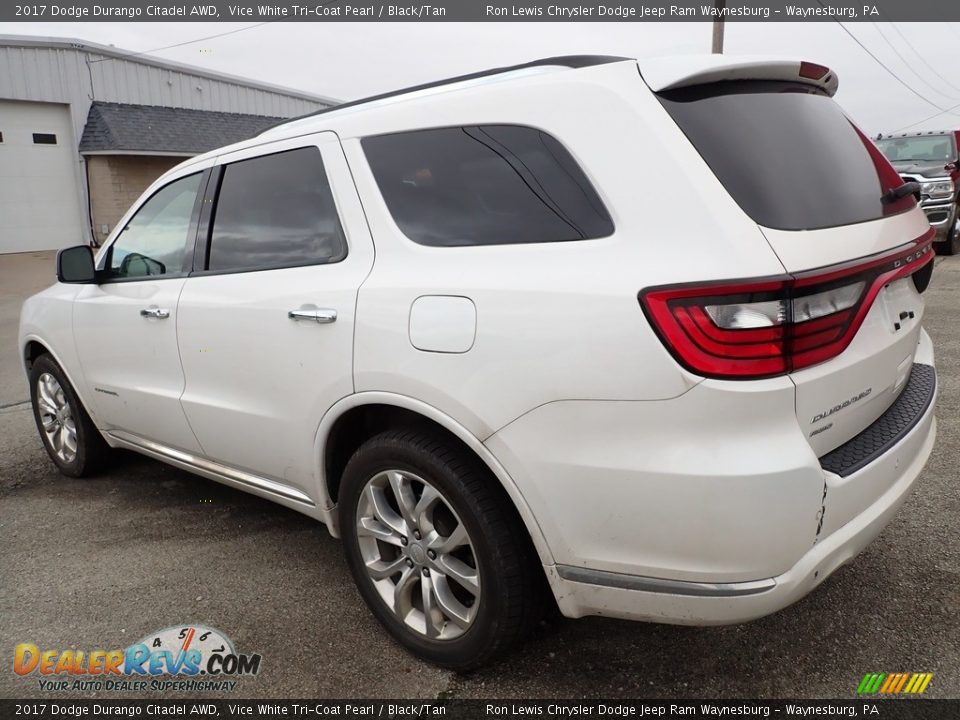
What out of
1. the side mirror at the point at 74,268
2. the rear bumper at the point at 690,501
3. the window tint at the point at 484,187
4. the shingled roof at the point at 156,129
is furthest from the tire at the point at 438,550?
the shingled roof at the point at 156,129

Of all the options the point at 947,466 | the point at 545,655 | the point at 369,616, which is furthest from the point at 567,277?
the point at 947,466

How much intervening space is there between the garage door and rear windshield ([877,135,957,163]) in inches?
737

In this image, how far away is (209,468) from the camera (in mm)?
3234

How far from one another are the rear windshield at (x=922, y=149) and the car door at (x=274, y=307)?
40.3 feet

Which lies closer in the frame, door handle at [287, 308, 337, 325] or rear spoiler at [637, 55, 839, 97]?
rear spoiler at [637, 55, 839, 97]

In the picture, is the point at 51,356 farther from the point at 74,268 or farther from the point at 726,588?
the point at 726,588

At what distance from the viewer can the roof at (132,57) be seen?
17.8 metres

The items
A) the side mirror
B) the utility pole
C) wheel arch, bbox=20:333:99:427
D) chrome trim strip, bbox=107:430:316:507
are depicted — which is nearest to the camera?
chrome trim strip, bbox=107:430:316:507

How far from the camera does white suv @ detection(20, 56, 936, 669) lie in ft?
5.78

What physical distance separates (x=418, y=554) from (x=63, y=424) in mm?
2926

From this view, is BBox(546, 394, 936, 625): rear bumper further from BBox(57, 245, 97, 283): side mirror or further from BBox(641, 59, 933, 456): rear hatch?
BBox(57, 245, 97, 283): side mirror

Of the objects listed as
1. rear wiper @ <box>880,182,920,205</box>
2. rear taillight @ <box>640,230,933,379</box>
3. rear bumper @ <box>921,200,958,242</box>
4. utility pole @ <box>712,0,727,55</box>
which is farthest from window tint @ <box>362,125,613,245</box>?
utility pole @ <box>712,0,727,55</box>

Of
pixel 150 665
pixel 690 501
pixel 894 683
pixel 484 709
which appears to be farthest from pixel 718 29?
pixel 150 665

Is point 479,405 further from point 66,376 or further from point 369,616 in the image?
point 66,376
